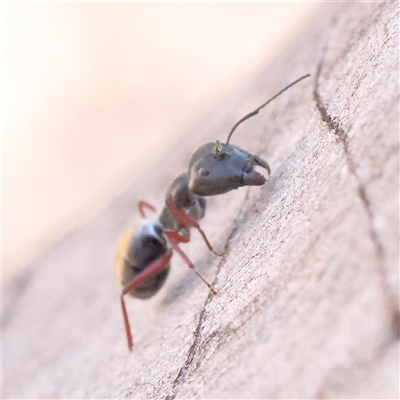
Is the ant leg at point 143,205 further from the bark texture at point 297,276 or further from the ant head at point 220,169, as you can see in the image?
the ant head at point 220,169

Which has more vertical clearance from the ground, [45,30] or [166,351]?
[45,30]

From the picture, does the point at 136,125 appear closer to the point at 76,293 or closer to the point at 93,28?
the point at 93,28

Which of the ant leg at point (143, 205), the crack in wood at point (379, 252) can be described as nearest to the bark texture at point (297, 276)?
the crack in wood at point (379, 252)

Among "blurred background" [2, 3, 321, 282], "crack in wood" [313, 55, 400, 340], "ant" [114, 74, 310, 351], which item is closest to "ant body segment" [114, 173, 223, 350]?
"ant" [114, 74, 310, 351]

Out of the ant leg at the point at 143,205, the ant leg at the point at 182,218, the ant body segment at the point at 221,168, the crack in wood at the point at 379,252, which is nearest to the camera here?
the crack in wood at the point at 379,252

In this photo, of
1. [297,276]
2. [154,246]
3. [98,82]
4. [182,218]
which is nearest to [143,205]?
[154,246]

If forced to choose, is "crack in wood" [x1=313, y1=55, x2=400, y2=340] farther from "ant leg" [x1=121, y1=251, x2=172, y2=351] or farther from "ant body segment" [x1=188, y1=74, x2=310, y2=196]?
"ant leg" [x1=121, y1=251, x2=172, y2=351]

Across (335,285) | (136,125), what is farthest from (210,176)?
(136,125)
